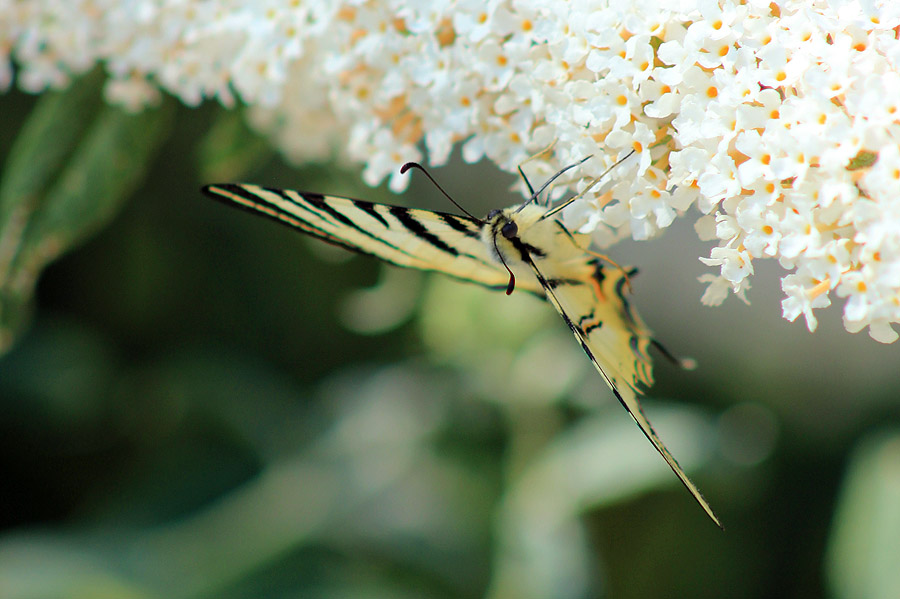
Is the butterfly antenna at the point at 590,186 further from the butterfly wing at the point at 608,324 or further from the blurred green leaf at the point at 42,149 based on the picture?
the blurred green leaf at the point at 42,149

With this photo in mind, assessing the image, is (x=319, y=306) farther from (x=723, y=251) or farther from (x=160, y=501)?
(x=723, y=251)

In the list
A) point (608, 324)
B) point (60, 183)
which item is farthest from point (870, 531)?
point (60, 183)

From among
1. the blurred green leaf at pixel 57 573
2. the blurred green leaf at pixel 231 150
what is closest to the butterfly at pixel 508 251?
the blurred green leaf at pixel 231 150

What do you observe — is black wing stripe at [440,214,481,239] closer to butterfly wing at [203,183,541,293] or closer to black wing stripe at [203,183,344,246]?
butterfly wing at [203,183,541,293]

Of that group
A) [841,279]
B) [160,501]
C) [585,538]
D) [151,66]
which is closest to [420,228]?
[841,279]

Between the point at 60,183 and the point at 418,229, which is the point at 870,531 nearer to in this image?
the point at 418,229

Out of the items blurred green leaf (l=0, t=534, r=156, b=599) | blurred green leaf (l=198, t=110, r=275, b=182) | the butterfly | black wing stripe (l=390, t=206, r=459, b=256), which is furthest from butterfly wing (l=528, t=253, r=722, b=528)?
blurred green leaf (l=0, t=534, r=156, b=599)
